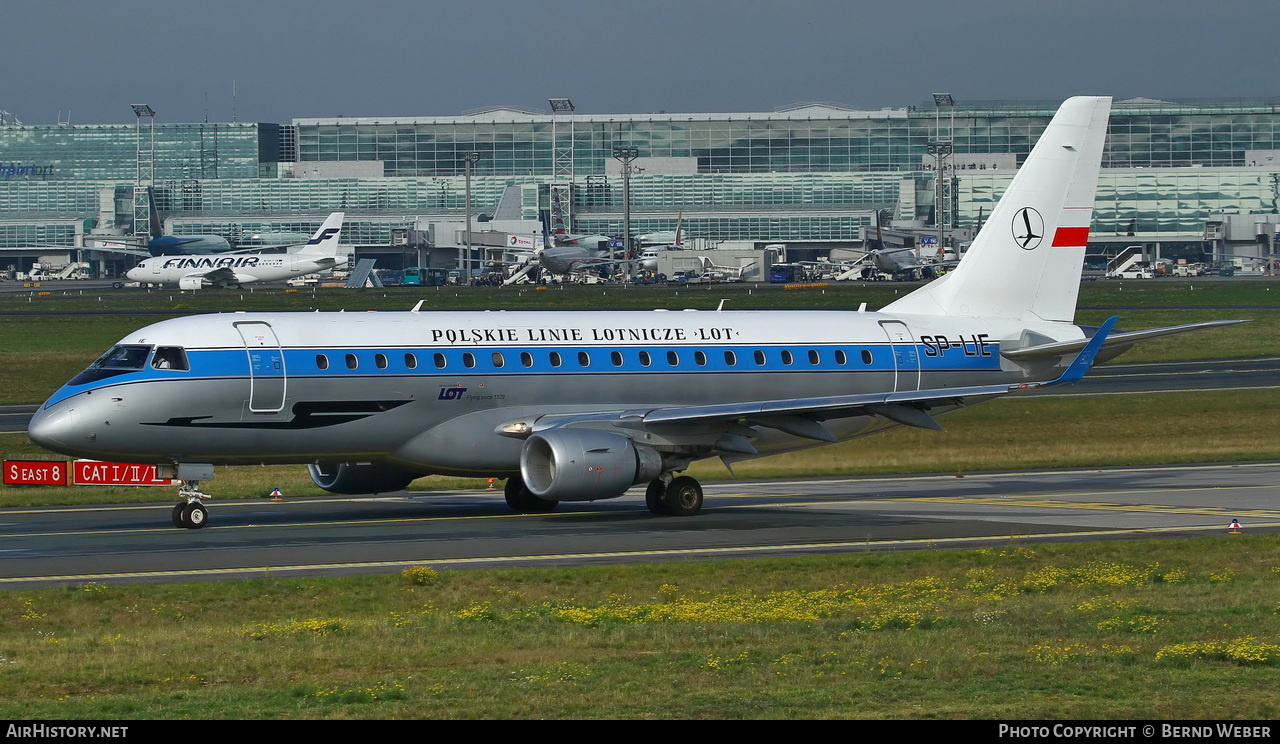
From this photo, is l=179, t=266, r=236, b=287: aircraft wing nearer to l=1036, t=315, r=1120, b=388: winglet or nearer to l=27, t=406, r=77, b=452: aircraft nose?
l=27, t=406, r=77, b=452: aircraft nose

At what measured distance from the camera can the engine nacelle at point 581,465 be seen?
31812 mm

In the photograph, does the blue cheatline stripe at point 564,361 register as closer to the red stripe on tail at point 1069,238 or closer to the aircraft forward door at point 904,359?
the aircraft forward door at point 904,359

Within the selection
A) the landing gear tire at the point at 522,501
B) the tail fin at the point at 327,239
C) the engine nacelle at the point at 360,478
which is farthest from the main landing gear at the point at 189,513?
the tail fin at the point at 327,239

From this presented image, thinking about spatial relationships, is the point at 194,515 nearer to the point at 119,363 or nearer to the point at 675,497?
the point at 119,363

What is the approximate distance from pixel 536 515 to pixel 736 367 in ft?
19.3

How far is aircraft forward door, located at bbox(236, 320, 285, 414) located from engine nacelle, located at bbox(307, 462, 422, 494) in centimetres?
358

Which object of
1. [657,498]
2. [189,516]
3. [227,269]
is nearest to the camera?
[189,516]

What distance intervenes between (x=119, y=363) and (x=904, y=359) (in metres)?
18.3

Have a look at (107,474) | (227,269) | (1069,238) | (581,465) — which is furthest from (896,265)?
(581,465)

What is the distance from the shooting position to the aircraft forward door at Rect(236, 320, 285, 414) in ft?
103

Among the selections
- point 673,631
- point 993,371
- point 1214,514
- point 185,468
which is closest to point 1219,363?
point 993,371

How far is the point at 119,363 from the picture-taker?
102ft

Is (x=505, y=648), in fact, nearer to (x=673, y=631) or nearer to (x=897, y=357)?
(x=673, y=631)

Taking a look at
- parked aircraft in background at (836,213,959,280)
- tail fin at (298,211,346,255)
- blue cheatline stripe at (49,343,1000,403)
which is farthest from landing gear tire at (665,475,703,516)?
tail fin at (298,211,346,255)
